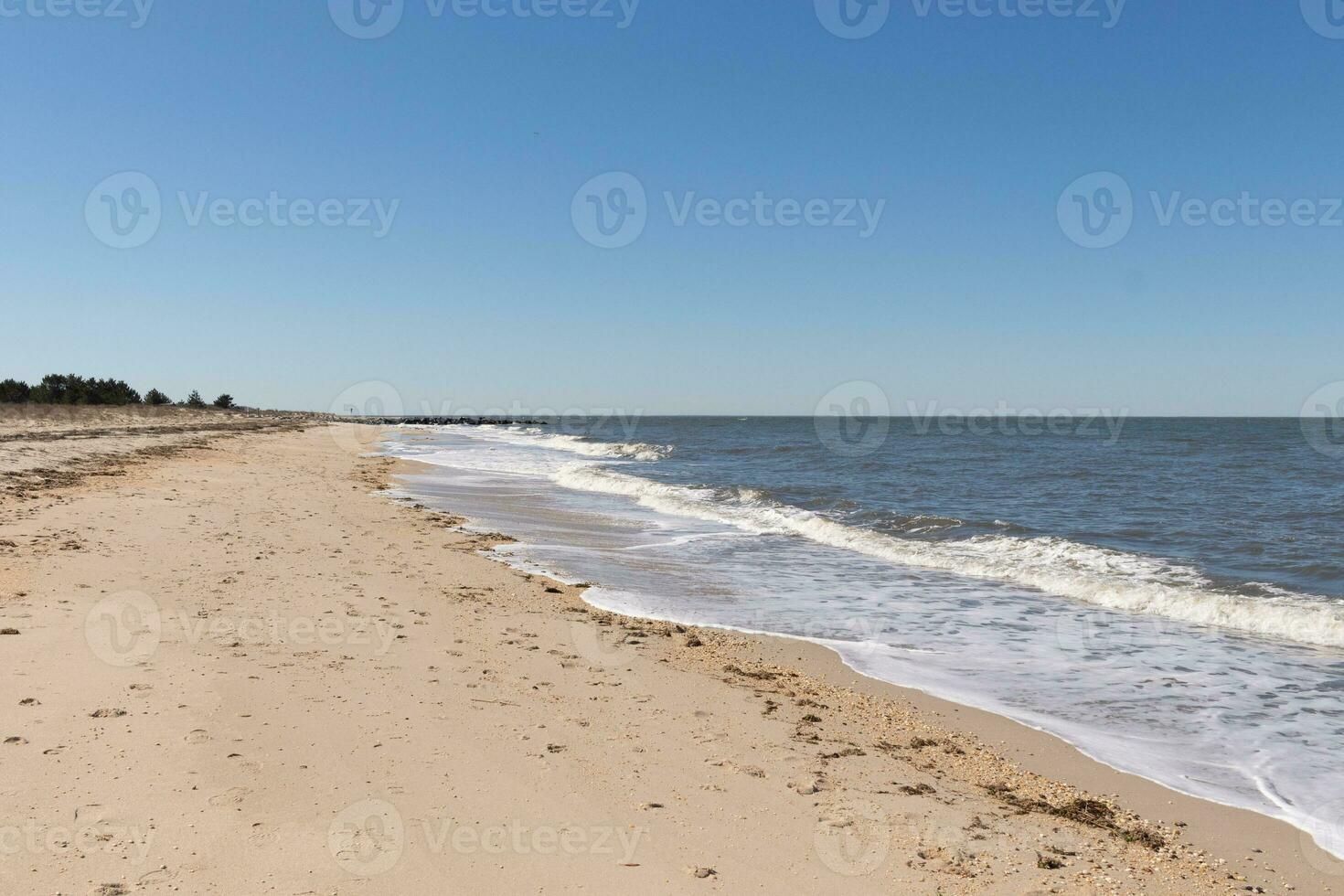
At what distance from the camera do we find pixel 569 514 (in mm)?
19250

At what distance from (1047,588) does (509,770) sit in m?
10.1

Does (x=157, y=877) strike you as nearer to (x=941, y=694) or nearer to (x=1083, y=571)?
(x=941, y=694)

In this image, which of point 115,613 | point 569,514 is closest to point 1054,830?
point 115,613

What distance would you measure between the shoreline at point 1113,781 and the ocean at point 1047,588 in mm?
132

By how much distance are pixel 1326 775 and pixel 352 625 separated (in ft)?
27.5

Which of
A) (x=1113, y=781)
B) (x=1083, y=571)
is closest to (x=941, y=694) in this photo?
(x=1113, y=781)

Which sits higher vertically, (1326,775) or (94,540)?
(94,540)

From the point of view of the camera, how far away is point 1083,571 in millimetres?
12688

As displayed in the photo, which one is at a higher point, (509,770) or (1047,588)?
(509,770)

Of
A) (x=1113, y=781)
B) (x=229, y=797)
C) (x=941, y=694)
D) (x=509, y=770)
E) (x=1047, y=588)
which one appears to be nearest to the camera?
(x=229, y=797)

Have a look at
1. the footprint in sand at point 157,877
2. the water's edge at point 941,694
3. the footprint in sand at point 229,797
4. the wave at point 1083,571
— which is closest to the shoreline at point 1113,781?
the water's edge at point 941,694

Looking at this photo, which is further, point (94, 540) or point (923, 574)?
point (923, 574)

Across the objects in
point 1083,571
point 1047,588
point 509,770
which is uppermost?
point 509,770

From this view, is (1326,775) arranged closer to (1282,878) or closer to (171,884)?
(1282,878)
